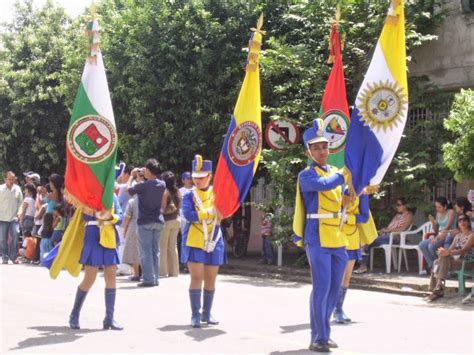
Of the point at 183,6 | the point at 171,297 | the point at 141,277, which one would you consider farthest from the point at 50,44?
the point at 171,297

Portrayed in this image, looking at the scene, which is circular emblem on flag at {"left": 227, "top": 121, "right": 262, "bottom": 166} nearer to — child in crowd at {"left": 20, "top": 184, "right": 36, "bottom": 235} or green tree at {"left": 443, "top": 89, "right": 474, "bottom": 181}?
green tree at {"left": 443, "top": 89, "right": 474, "bottom": 181}

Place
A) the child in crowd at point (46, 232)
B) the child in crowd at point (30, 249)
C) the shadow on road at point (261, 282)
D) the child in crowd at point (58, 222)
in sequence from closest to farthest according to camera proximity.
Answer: the shadow on road at point (261, 282) < the child in crowd at point (58, 222) < the child in crowd at point (46, 232) < the child in crowd at point (30, 249)

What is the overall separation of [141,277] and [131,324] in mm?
4913

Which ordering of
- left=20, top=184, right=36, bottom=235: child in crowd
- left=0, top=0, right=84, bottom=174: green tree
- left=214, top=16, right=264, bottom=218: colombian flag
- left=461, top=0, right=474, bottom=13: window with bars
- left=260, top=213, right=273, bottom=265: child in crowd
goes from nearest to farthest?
left=214, top=16, right=264, bottom=218: colombian flag
left=461, top=0, right=474, bottom=13: window with bars
left=260, top=213, right=273, bottom=265: child in crowd
left=20, top=184, right=36, bottom=235: child in crowd
left=0, top=0, right=84, bottom=174: green tree

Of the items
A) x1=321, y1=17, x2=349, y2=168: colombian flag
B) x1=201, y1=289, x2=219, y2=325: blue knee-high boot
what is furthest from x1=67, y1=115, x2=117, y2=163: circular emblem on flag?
x1=321, y1=17, x2=349, y2=168: colombian flag

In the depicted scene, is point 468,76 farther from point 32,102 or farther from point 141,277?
point 32,102

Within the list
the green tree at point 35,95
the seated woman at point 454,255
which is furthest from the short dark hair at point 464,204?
the green tree at point 35,95

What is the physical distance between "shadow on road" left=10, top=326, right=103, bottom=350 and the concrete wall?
9.87 meters

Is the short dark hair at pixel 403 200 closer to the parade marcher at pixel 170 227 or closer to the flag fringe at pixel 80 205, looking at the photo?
the parade marcher at pixel 170 227

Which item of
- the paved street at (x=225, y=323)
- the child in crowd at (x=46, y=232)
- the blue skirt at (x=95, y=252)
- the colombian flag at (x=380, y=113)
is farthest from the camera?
the child in crowd at (x=46, y=232)

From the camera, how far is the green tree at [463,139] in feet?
37.4

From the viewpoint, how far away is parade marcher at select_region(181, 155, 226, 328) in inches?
355

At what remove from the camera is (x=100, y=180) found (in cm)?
880

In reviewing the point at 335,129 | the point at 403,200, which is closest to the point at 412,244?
the point at 403,200
